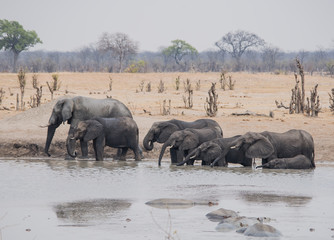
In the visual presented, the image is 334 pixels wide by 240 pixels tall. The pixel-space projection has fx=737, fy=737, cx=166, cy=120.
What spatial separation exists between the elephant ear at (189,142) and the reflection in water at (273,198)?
4.58 meters

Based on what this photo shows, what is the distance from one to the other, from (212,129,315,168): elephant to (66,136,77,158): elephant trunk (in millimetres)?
3761

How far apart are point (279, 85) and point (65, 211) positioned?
3896 centimetres

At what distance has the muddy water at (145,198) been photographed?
8820mm

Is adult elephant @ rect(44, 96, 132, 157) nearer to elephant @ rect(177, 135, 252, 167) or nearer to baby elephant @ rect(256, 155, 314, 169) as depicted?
elephant @ rect(177, 135, 252, 167)

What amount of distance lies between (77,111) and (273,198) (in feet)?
27.3

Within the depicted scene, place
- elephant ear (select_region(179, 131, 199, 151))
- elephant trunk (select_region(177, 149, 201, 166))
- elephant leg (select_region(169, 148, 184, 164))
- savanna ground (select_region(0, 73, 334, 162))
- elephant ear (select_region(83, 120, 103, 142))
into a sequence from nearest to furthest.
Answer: elephant trunk (select_region(177, 149, 201, 166))
elephant ear (select_region(179, 131, 199, 151))
elephant leg (select_region(169, 148, 184, 164))
elephant ear (select_region(83, 120, 103, 142))
savanna ground (select_region(0, 73, 334, 162))

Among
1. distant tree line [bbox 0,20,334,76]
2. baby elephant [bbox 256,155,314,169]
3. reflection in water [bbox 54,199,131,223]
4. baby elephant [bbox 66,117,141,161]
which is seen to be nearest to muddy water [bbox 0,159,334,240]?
reflection in water [bbox 54,199,131,223]

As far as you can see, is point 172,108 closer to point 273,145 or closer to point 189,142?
point 189,142

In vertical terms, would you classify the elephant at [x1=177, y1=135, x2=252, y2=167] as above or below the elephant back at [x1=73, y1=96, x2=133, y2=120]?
below

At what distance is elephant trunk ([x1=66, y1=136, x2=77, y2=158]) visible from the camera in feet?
57.8

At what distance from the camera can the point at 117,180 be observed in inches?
541

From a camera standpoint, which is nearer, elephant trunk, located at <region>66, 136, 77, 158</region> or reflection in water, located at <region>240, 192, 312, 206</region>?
reflection in water, located at <region>240, 192, 312, 206</region>

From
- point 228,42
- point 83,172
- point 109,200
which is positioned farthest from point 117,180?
point 228,42

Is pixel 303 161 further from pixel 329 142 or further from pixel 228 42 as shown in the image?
pixel 228 42
